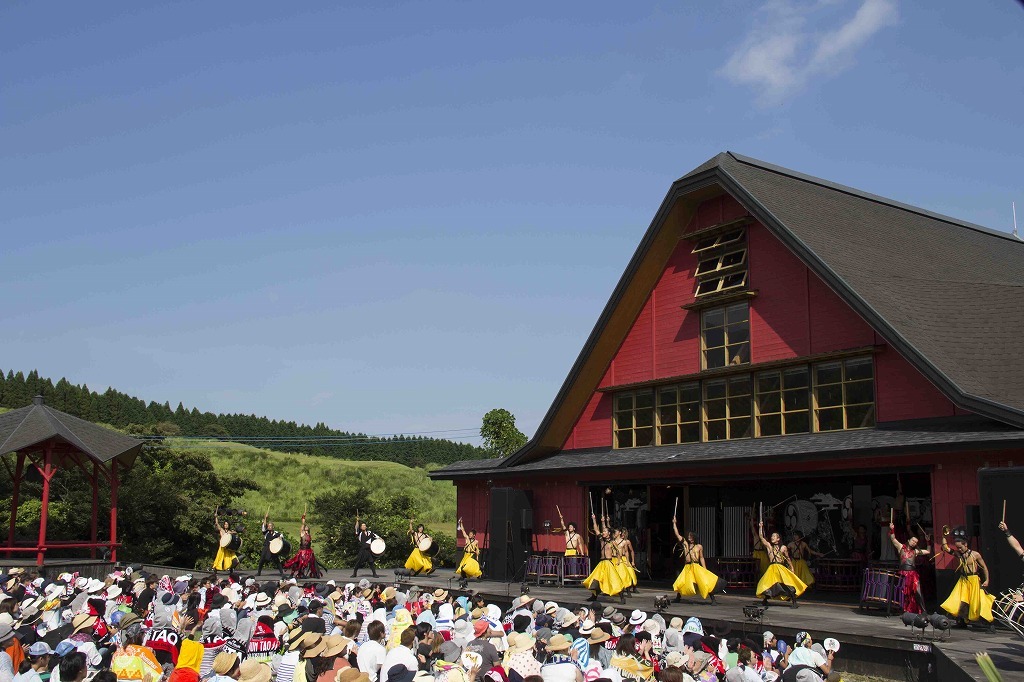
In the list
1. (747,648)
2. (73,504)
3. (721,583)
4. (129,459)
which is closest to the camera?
(747,648)

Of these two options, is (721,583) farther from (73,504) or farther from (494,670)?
(73,504)

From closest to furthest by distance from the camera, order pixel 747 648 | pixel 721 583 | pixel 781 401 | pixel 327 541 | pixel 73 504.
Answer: pixel 747 648, pixel 721 583, pixel 781 401, pixel 73 504, pixel 327 541

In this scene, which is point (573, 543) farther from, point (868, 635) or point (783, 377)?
point (868, 635)

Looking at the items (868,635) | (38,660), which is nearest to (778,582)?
(868,635)

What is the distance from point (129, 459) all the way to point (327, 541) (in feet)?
39.6

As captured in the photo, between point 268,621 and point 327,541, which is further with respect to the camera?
point 327,541

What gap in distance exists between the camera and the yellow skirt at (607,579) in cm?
2266

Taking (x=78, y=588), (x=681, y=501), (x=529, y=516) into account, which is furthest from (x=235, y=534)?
(x=681, y=501)

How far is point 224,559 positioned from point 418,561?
19.9 feet

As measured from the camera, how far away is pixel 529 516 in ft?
97.5

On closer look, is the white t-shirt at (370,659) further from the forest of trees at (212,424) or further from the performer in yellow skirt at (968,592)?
the forest of trees at (212,424)

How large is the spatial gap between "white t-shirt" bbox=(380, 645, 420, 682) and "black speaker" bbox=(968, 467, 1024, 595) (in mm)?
12130

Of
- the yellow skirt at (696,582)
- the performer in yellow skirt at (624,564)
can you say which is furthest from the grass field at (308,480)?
the yellow skirt at (696,582)

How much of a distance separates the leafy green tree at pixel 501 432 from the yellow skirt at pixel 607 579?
3533 cm
